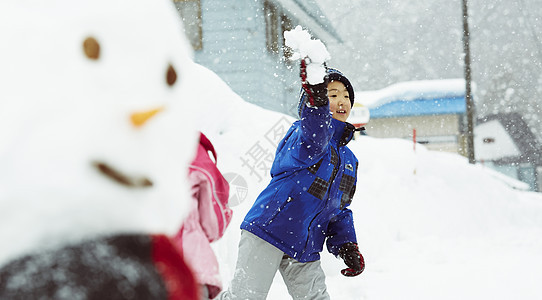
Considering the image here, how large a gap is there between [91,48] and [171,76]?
0.42ft

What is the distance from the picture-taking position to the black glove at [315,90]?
7.04ft

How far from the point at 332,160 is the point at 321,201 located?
0.25 meters

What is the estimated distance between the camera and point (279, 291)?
4855mm

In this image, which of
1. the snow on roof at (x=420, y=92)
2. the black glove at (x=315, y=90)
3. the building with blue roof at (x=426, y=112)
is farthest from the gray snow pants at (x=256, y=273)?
the building with blue roof at (x=426, y=112)

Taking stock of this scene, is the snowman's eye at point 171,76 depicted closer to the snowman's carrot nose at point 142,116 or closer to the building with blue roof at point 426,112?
the snowman's carrot nose at point 142,116

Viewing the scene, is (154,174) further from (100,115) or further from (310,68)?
(310,68)

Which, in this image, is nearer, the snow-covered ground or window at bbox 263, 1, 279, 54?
the snow-covered ground

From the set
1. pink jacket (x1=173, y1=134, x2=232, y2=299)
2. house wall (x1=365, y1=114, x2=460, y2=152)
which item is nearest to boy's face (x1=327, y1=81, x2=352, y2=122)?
pink jacket (x1=173, y1=134, x2=232, y2=299)

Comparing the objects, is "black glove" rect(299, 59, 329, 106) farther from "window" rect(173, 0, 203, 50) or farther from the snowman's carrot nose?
"window" rect(173, 0, 203, 50)

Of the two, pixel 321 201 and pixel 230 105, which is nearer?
pixel 321 201

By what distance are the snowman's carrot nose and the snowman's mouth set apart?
7 cm

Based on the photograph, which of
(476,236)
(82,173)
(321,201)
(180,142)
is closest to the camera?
(82,173)

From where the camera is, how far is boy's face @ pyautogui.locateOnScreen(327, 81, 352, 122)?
3.10 metres

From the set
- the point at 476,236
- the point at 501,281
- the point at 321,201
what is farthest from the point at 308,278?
the point at 476,236
